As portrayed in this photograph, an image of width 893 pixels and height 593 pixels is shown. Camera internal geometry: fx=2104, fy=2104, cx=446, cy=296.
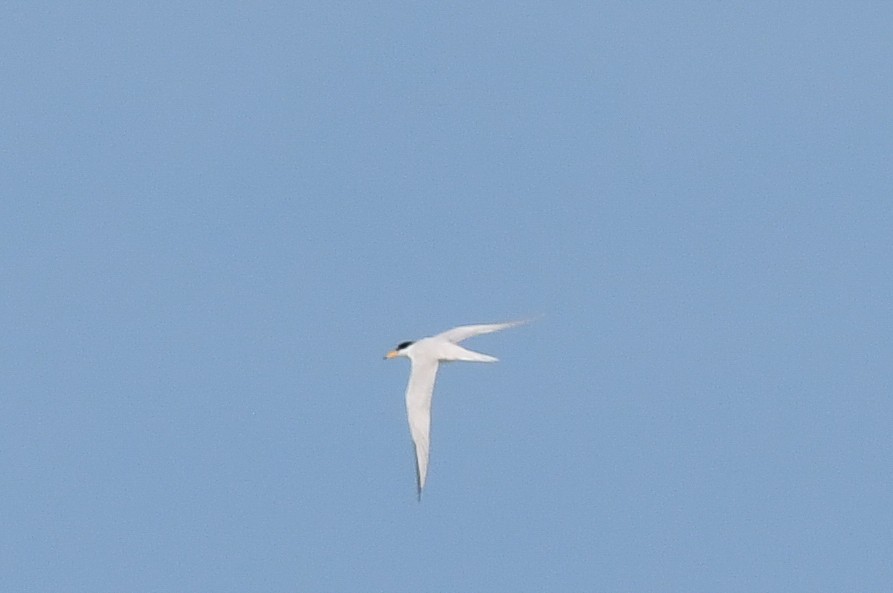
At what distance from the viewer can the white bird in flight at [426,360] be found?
30016 millimetres

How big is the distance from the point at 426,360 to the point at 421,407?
165cm

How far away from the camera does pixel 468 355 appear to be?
32.3 m

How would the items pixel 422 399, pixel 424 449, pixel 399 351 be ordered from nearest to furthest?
1. pixel 424 449
2. pixel 422 399
3. pixel 399 351

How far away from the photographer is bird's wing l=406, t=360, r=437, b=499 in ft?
94.8

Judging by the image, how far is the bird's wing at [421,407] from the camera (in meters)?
28.9

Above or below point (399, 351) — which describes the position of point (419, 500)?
below

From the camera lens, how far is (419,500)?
25.9m

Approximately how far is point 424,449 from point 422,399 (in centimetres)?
204

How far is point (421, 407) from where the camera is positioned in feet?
102

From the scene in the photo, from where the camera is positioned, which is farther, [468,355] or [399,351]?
[399,351]

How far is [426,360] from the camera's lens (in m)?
32.6

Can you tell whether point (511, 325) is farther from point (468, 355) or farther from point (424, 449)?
point (424, 449)

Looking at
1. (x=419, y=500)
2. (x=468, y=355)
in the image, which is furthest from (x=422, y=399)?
(x=419, y=500)

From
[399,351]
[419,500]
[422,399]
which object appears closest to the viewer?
[419,500]
